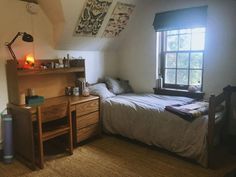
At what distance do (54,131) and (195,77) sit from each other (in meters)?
2.26

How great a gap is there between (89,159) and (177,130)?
3.80ft

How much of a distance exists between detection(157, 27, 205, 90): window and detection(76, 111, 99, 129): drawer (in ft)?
4.47

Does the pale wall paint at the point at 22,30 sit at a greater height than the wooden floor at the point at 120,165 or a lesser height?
greater

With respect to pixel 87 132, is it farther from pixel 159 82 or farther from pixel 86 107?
pixel 159 82

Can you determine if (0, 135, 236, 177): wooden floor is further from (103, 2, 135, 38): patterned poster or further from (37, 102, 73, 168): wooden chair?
(103, 2, 135, 38): patterned poster

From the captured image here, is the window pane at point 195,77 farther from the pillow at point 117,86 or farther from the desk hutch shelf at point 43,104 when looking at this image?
the desk hutch shelf at point 43,104

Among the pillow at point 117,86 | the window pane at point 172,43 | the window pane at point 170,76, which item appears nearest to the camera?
the window pane at point 172,43

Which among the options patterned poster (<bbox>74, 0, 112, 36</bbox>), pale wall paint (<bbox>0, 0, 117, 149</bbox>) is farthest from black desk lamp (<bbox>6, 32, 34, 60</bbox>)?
patterned poster (<bbox>74, 0, 112, 36</bbox>)

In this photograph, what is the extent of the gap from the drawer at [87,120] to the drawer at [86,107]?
6 centimetres

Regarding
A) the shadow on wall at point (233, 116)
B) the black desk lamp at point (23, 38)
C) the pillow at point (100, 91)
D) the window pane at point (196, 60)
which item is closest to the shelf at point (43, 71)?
the black desk lamp at point (23, 38)

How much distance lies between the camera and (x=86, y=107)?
10.2ft

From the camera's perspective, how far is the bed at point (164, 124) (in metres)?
2.47

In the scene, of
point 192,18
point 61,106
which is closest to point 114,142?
point 61,106

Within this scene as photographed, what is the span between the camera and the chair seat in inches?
100
